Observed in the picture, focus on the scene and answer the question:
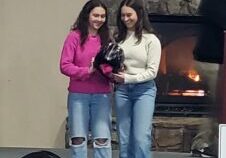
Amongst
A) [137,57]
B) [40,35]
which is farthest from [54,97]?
[137,57]

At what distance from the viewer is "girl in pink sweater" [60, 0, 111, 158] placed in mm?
5480

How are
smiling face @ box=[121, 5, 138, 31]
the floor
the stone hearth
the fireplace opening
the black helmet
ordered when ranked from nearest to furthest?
the black helmet, smiling face @ box=[121, 5, 138, 31], the floor, the stone hearth, the fireplace opening

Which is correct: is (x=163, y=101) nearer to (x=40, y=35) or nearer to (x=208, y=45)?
(x=40, y=35)

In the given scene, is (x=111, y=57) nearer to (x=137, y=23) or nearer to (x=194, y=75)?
(x=137, y=23)

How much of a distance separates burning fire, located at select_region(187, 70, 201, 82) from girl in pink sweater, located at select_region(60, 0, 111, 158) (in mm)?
2706

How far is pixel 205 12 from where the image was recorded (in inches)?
230

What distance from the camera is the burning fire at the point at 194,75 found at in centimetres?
811

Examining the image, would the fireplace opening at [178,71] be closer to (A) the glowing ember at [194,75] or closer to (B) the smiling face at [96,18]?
(A) the glowing ember at [194,75]

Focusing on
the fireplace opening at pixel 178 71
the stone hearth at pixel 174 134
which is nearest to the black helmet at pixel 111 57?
the stone hearth at pixel 174 134

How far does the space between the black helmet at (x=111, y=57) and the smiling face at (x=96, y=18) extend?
204mm

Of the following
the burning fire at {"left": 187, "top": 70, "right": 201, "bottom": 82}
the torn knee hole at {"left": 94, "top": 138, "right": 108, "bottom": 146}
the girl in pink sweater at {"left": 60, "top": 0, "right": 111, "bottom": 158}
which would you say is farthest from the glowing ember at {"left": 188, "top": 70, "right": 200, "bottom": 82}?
the torn knee hole at {"left": 94, "top": 138, "right": 108, "bottom": 146}

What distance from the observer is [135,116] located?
5.60 metres

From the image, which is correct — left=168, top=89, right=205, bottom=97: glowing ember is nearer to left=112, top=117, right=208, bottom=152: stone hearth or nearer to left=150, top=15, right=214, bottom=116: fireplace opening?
left=150, top=15, right=214, bottom=116: fireplace opening

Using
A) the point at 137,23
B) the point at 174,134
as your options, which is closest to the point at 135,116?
the point at 137,23
